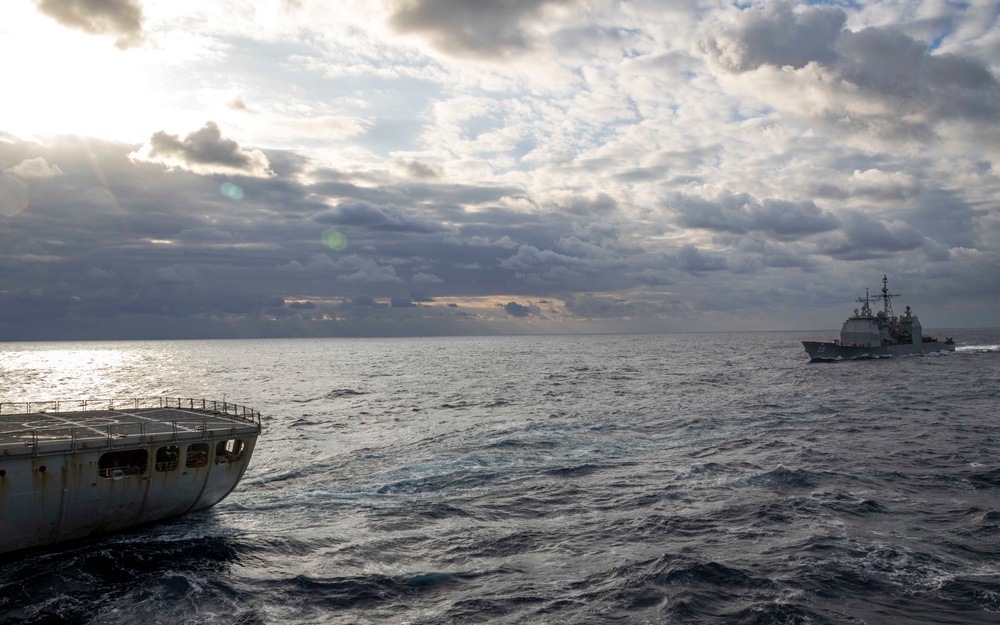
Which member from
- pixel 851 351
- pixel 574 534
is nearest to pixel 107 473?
pixel 574 534

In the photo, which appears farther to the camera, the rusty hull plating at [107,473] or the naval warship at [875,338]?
the naval warship at [875,338]

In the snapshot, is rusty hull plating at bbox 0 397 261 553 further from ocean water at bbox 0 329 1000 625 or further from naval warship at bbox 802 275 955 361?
naval warship at bbox 802 275 955 361

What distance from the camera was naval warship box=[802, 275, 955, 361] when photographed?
13500 cm

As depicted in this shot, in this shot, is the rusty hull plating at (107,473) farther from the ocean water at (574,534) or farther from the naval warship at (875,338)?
the naval warship at (875,338)

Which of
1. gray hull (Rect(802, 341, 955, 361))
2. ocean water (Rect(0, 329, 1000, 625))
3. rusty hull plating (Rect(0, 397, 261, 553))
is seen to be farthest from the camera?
gray hull (Rect(802, 341, 955, 361))

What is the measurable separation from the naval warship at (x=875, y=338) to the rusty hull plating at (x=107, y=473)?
139m

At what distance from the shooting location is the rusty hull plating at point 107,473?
25.4m

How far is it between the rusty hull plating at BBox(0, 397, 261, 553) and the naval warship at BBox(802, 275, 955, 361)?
5456 inches

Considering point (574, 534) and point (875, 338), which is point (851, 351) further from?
point (574, 534)

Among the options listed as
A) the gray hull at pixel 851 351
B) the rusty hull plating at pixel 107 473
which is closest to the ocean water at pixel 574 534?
the rusty hull plating at pixel 107 473

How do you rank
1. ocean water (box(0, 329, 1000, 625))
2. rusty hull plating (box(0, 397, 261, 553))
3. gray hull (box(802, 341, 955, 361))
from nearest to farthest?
1. ocean water (box(0, 329, 1000, 625))
2. rusty hull plating (box(0, 397, 261, 553))
3. gray hull (box(802, 341, 955, 361))

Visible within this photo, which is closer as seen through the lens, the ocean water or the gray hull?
the ocean water

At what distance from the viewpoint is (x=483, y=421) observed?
6106cm

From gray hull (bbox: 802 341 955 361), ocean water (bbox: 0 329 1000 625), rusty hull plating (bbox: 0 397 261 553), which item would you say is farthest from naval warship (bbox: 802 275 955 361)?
rusty hull plating (bbox: 0 397 261 553)
